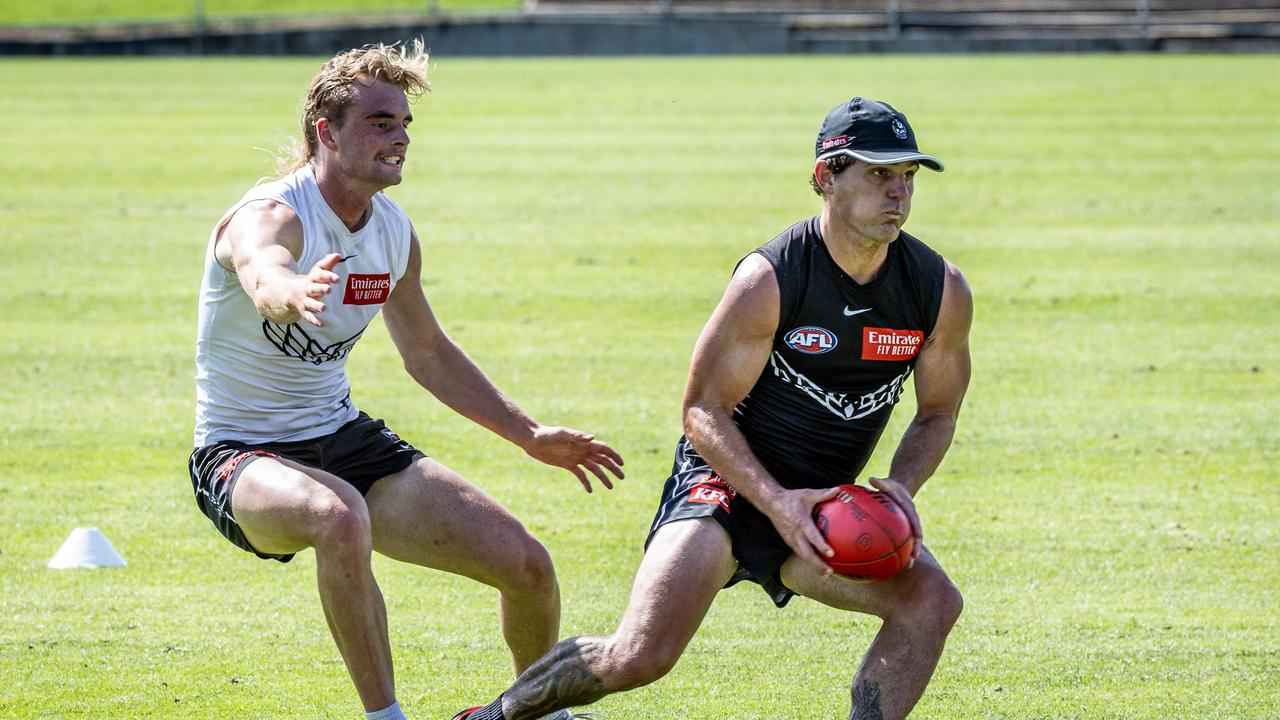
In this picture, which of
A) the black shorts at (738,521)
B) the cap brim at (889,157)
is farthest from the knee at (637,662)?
the cap brim at (889,157)

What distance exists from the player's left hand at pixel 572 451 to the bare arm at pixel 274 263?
1.04 m

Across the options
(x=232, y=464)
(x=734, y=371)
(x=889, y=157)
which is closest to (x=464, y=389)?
(x=232, y=464)

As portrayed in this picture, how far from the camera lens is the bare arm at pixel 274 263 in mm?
4953

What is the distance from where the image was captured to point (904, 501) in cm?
527

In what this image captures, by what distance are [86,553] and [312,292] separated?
320 cm

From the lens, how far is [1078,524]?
8203mm

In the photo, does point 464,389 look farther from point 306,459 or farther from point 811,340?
point 811,340

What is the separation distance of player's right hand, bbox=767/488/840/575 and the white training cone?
3605mm

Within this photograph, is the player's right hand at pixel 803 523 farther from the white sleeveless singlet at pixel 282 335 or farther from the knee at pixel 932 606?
the white sleeveless singlet at pixel 282 335

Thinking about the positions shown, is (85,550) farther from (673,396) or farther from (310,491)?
(673,396)

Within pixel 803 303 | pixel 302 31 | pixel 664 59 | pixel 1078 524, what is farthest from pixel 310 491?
pixel 302 31

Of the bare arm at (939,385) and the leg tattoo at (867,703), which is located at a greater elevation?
the bare arm at (939,385)

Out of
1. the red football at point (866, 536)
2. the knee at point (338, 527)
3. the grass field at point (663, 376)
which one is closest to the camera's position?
the red football at point (866, 536)

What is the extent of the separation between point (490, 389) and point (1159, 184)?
39.0ft
